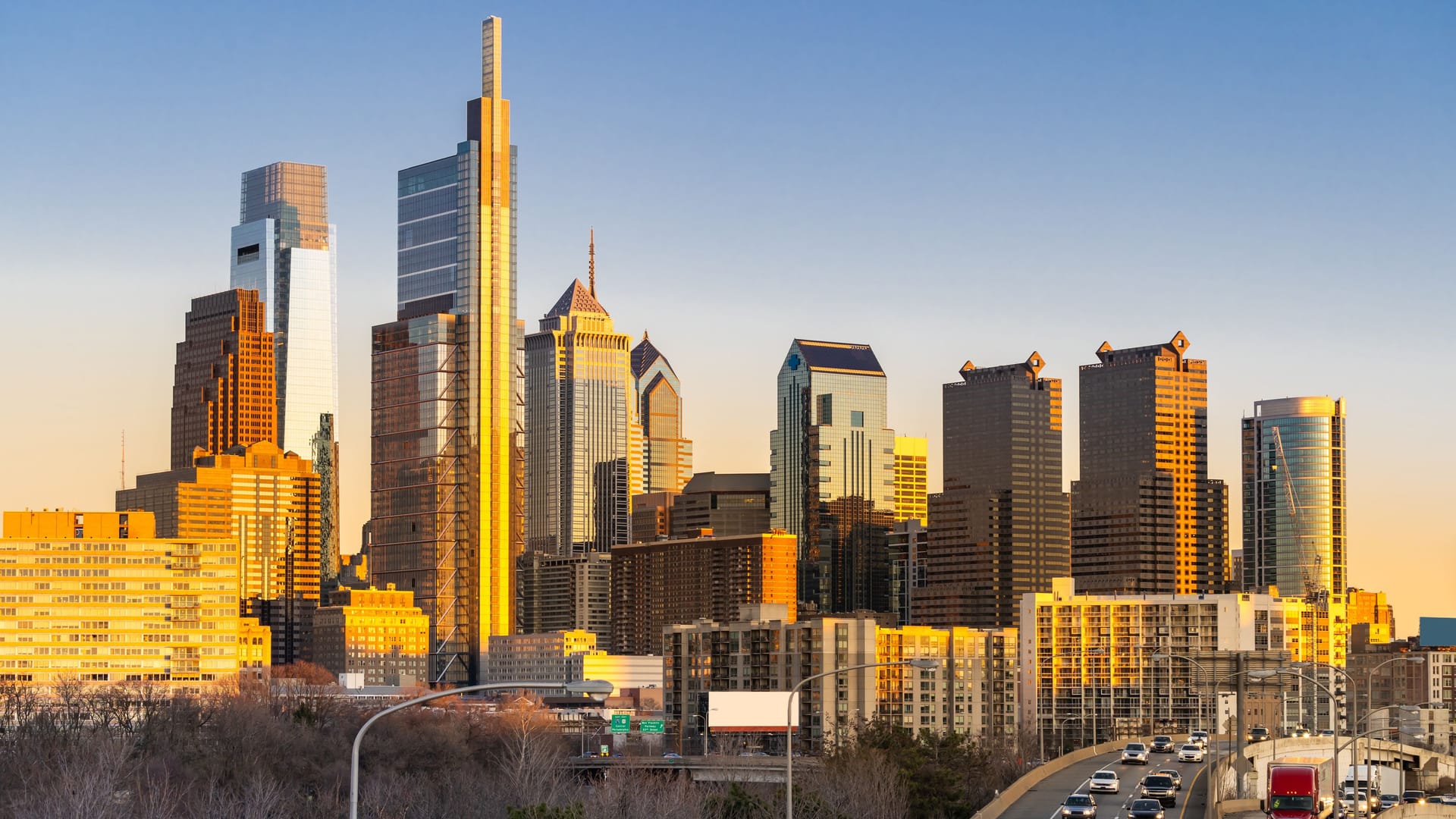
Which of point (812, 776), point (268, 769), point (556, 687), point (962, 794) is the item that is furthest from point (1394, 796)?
point (556, 687)

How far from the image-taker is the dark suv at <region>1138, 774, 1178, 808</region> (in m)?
128

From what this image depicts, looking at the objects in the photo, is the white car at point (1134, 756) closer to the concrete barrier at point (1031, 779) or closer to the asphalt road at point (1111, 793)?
the asphalt road at point (1111, 793)

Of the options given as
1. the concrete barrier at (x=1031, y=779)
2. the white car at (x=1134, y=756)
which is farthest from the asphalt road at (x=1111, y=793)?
the white car at (x=1134, y=756)

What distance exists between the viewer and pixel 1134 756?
16312cm

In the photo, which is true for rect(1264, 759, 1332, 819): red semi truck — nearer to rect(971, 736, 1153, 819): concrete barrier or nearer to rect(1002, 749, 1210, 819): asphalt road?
rect(1002, 749, 1210, 819): asphalt road

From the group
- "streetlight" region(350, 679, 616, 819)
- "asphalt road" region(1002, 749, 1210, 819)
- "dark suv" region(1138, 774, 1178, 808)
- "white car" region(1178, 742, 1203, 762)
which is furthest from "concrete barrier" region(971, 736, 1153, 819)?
"streetlight" region(350, 679, 616, 819)

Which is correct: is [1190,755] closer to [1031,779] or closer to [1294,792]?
[1031,779]

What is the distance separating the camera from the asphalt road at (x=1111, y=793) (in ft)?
400

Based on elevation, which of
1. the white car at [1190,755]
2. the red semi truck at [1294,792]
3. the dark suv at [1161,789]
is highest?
the red semi truck at [1294,792]

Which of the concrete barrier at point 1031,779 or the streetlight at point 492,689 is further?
the concrete barrier at point 1031,779

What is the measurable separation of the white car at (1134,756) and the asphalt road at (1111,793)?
1.91 feet

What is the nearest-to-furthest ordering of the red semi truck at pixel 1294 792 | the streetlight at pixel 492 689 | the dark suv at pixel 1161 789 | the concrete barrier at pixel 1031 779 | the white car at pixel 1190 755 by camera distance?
the streetlight at pixel 492 689, the red semi truck at pixel 1294 792, the concrete barrier at pixel 1031 779, the dark suv at pixel 1161 789, the white car at pixel 1190 755

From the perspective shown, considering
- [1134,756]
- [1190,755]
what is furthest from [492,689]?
[1190,755]

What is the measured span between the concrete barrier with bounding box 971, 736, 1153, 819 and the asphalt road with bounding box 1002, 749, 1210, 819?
440 mm
